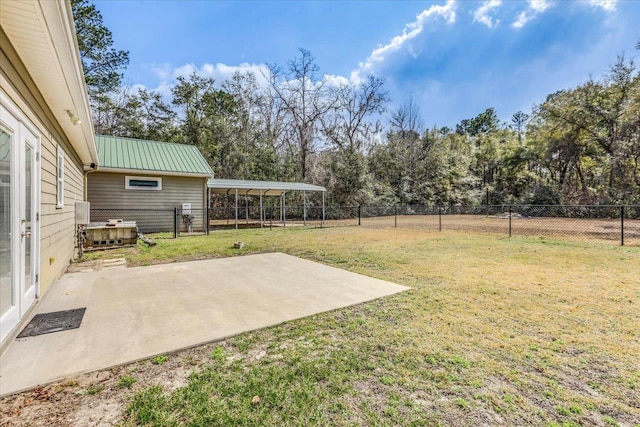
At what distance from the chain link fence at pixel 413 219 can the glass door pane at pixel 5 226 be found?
7.78 meters

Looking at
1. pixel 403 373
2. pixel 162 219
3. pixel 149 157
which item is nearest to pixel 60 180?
pixel 403 373

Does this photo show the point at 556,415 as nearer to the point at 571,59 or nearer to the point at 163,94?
the point at 163,94

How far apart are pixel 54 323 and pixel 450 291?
4.59 metres

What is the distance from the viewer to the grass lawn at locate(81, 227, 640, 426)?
5.73ft

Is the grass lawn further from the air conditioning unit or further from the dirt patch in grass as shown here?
the air conditioning unit

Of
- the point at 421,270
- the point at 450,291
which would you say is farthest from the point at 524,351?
the point at 421,270

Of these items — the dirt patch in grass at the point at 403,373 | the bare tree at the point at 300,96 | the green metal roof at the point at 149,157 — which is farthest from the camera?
the bare tree at the point at 300,96

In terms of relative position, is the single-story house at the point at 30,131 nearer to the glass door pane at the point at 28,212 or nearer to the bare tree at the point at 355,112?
the glass door pane at the point at 28,212

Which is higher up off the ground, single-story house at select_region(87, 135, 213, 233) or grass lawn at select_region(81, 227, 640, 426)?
single-story house at select_region(87, 135, 213, 233)

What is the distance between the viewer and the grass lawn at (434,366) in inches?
68.7

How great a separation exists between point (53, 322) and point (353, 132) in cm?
2455

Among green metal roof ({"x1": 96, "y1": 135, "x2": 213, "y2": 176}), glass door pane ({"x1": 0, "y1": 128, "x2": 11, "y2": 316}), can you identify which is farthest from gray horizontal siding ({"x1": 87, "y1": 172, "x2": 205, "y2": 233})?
glass door pane ({"x1": 0, "y1": 128, "x2": 11, "y2": 316})

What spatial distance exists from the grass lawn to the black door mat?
1.31m

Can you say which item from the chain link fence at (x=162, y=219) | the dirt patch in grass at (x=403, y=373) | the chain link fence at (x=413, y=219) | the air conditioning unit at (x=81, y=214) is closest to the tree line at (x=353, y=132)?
the chain link fence at (x=413, y=219)
